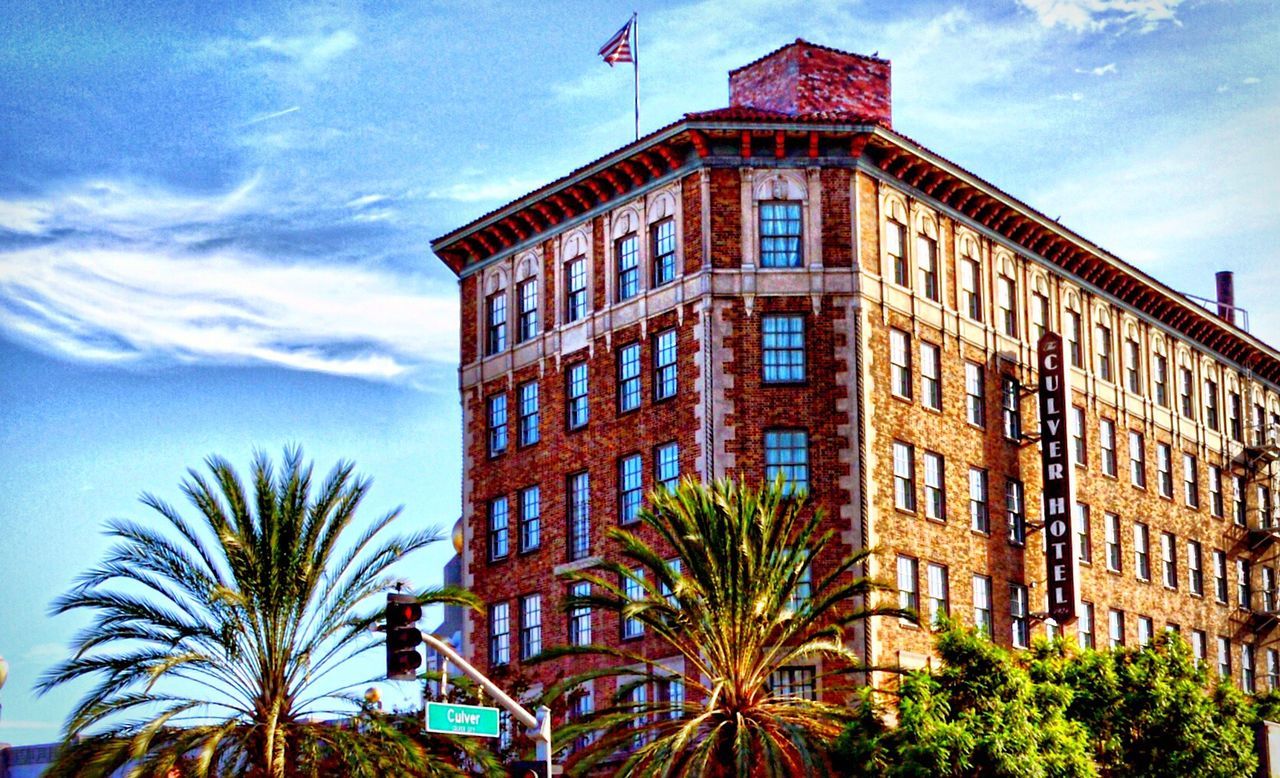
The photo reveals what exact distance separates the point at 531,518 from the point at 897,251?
13.5m

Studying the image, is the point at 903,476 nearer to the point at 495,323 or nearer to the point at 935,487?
the point at 935,487

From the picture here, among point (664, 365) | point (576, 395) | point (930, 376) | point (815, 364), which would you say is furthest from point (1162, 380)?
point (576, 395)

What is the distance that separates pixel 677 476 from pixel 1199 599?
24231mm

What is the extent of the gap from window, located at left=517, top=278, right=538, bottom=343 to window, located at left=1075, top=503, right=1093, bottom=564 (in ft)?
58.4

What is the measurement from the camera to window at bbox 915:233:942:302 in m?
60.9

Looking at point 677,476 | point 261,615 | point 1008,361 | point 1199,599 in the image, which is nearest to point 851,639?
point 677,476

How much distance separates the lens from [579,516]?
6094 cm

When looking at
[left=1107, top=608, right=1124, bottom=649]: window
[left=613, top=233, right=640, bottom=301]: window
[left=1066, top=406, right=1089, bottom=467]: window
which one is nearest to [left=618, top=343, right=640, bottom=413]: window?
[left=613, top=233, right=640, bottom=301]: window

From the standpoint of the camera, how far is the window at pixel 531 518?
2462 inches

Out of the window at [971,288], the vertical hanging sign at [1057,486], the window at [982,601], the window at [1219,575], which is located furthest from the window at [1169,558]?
the window at [971,288]

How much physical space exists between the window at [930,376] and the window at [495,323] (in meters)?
13.5

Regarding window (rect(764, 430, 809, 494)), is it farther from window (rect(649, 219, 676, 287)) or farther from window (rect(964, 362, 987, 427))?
window (rect(964, 362, 987, 427))

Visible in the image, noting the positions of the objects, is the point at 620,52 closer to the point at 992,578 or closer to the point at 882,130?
the point at 882,130

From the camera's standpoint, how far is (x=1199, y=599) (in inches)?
2857
